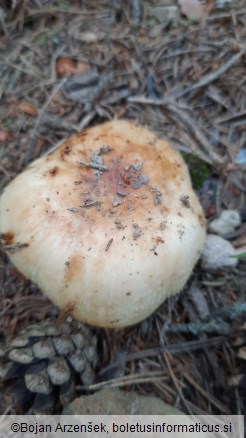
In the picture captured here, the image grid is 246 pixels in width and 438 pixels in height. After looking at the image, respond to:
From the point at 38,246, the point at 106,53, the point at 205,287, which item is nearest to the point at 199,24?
the point at 106,53

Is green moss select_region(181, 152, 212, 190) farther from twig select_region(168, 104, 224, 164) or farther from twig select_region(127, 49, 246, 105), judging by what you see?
twig select_region(127, 49, 246, 105)

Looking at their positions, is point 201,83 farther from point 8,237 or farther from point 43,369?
point 43,369

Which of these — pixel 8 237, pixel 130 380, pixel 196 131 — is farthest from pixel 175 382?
pixel 196 131

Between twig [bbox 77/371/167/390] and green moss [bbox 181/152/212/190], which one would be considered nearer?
twig [bbox 77/371/167/390]

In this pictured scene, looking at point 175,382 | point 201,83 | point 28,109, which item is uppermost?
point 28,109

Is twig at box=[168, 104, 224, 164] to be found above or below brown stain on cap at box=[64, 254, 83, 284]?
below

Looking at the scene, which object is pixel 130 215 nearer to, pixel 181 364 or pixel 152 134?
pixel 152 134

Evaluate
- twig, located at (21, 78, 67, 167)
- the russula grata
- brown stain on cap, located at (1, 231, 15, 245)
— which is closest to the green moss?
the russula grata
